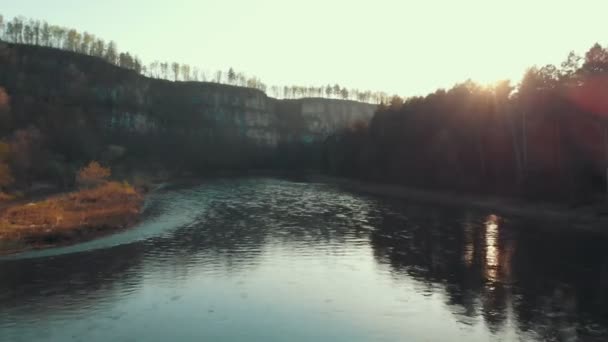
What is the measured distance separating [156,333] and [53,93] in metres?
135

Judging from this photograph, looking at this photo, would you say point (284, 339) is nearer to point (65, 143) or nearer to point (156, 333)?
point (156, 333)

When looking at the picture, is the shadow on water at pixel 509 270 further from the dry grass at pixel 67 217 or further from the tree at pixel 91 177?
the tree at pixel 91 177

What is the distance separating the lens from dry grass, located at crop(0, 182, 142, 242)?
30.7 m

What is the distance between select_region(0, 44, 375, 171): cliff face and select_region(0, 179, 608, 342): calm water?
3040 inches

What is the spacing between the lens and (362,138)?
9638 centimetres

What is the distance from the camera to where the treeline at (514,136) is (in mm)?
42875

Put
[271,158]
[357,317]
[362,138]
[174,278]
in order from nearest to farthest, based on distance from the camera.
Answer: [357,317] → [174,278] → [362,138] → [271,158]

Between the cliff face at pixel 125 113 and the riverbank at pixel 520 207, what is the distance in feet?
217

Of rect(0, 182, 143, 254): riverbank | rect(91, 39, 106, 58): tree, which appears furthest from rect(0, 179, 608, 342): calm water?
rect(91, 39, 106, 58): tree

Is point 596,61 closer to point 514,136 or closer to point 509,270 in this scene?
point 514,136

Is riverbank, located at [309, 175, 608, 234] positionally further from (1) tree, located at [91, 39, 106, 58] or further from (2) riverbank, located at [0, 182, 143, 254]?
(1) tree, located at [91, 39, 106, 58]

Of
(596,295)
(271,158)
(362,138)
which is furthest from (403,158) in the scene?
(271,158)

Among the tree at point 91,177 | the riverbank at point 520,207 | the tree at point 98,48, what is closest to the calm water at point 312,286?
the riverbank at point 520,207

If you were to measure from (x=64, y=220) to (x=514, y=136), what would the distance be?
42.7 metres
